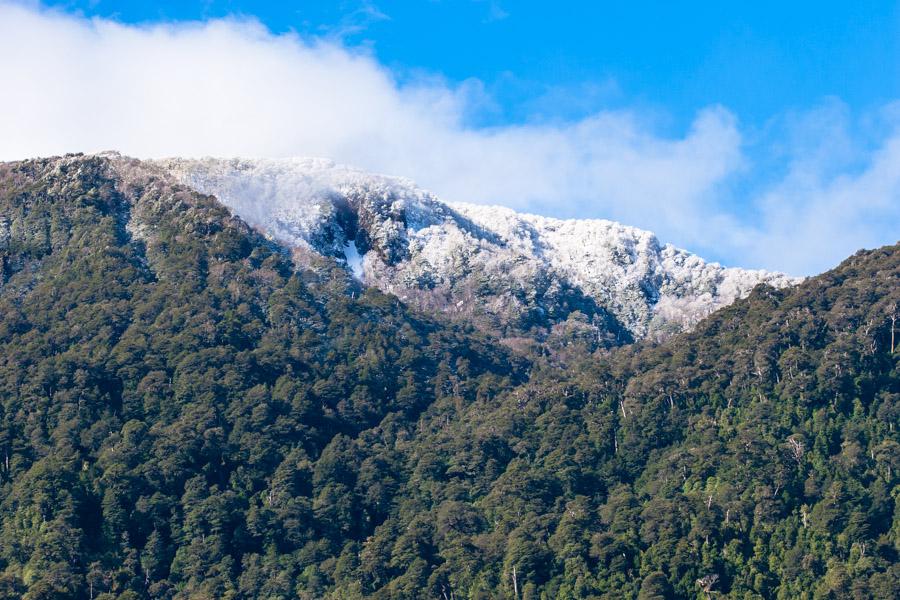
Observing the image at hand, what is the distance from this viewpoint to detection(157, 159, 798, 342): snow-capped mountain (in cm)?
16375

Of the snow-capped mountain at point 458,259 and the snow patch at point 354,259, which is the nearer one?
the snow-capped mountain at point 458,259

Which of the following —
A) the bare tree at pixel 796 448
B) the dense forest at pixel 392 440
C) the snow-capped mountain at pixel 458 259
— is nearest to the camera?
the dense forest at pixel 392 440

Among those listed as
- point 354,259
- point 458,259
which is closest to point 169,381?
point 354,259

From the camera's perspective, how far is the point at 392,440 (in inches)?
4938

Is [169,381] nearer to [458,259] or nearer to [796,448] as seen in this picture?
[458,259]

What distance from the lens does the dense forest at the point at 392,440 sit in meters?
99.2

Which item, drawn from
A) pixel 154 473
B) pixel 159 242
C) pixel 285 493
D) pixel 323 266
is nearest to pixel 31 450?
pixel 154 473

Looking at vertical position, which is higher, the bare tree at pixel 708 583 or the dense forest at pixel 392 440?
the dense forest at pixel 392 440

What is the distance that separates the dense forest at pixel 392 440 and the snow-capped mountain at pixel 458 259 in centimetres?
1233

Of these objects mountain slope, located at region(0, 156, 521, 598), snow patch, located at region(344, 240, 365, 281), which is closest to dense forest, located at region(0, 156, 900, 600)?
mountain slope, located at region(0, 156, 521, 598)

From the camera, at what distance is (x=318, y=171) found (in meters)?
175

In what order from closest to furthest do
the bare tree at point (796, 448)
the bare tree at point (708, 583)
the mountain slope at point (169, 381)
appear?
1. the bare tree at point (708, 583)
2. the mountain slope at point (169, 381)
3. the bare tree at point (796, 448)

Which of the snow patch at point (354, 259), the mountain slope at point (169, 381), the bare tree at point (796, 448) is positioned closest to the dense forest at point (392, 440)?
the bare tree at point (796, 448)

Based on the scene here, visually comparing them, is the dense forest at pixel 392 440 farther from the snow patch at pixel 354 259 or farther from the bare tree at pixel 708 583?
the snow patch at pixel 354 259
